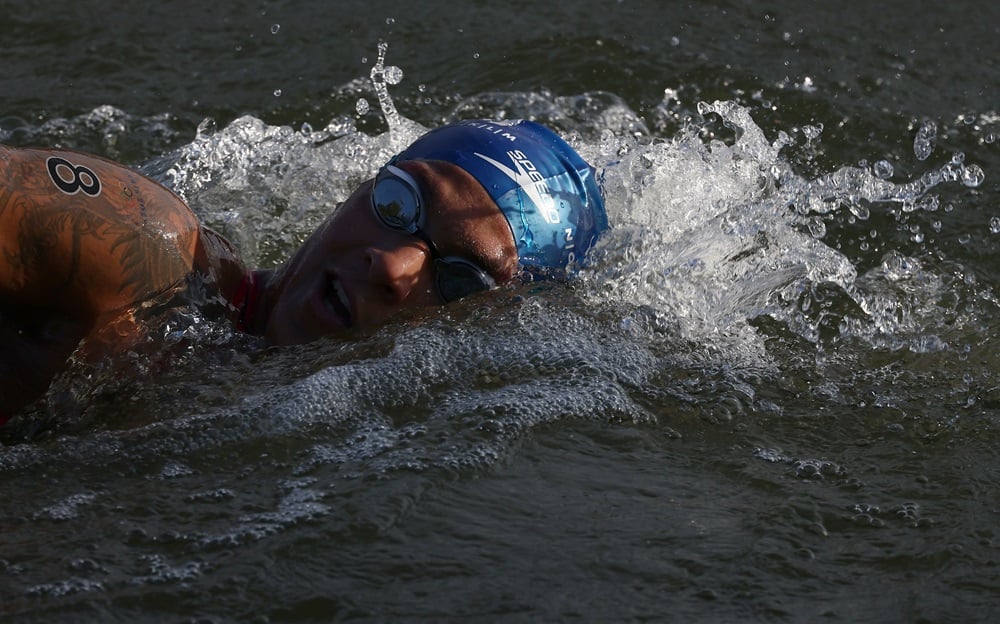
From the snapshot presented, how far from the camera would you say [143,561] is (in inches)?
97.0

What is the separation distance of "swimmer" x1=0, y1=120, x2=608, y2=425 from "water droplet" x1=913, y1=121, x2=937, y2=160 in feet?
5.99

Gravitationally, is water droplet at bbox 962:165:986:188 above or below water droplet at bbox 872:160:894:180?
below

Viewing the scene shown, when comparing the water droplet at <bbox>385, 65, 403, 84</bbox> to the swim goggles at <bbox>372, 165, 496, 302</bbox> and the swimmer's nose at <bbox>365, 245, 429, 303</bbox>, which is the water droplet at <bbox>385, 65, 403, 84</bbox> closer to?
the swim goggles at <bbox>372, 165, 496, 302</bbox>

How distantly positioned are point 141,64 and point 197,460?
148 inches

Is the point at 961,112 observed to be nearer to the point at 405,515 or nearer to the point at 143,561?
the point at 405,515

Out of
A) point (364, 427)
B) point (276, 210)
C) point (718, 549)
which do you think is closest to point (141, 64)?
point (276, 210)

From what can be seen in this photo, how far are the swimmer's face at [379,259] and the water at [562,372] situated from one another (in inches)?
3.2

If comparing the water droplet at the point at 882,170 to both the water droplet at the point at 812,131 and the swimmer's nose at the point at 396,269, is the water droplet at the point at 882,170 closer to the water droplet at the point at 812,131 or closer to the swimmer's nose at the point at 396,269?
the water droplet at the point at 812,131

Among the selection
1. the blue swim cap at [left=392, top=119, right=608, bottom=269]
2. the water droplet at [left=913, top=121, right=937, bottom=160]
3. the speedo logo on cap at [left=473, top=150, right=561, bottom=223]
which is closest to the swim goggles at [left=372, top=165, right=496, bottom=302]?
the blue swim cap at [left=392, top=119, right=608, bottom=269]

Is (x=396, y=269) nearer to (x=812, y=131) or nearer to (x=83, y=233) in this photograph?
(x=83, y=233)

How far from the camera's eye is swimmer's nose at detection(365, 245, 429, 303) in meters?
3.54

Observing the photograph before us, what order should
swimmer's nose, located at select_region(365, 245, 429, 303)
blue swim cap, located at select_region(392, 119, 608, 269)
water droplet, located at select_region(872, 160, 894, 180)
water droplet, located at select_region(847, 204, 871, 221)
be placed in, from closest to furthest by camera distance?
swimmer's nose, located at select_region(365, 245, 429, 303) → blue swim cap, located at select_region(392, 119, 608, 269) → water droplet, located at select_region(847, 204, 871, 221) → water droplet, located at select_region(872, 160, 894, 180)

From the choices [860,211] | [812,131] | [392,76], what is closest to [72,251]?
[392,76]

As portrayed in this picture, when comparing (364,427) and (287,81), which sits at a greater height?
(287,81)
